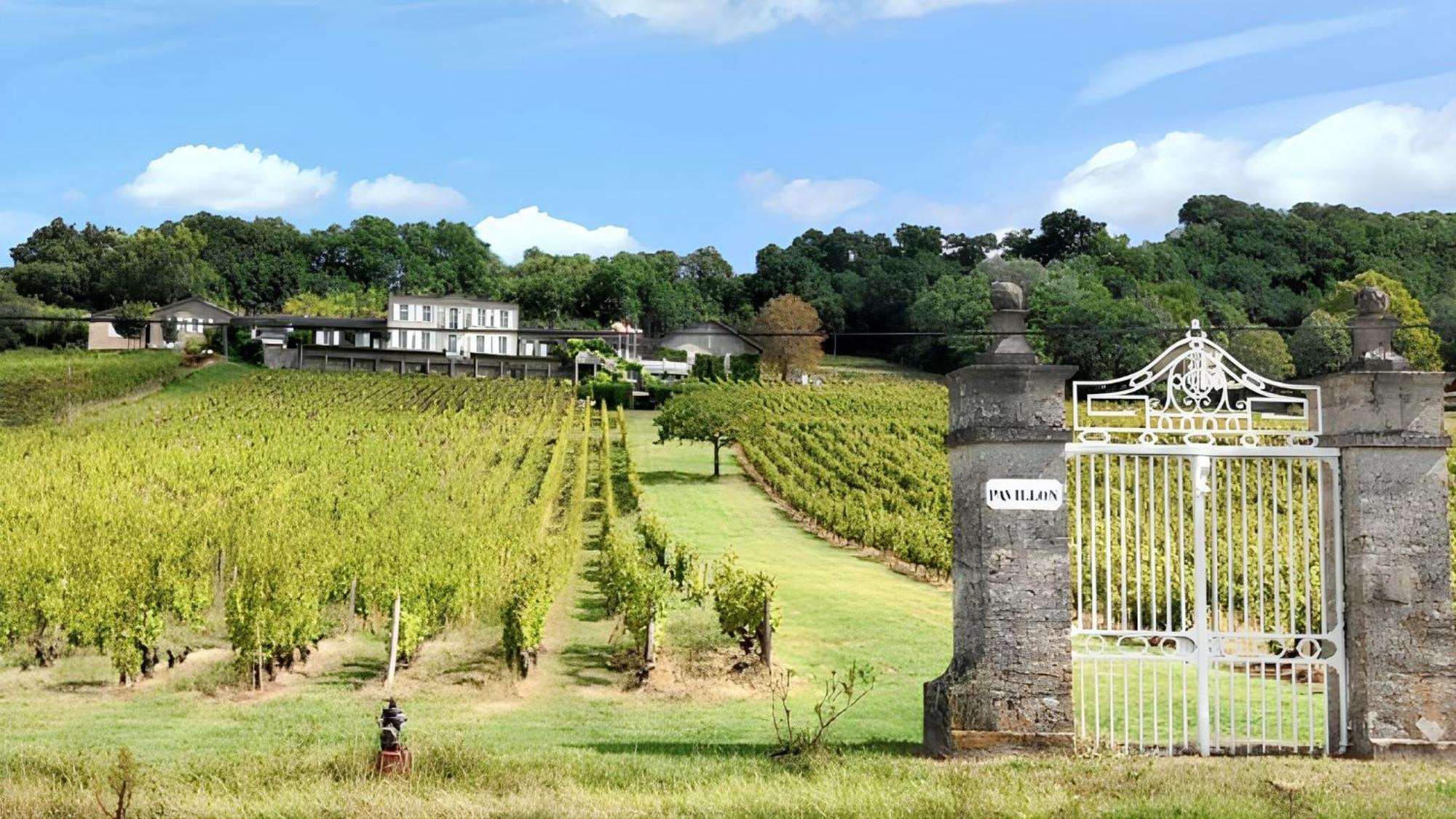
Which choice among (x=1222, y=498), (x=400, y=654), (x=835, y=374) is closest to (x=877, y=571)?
(x=1222, y=498)

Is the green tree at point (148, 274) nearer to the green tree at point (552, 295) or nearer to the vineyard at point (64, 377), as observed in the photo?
the vineyard at point (64, 377)

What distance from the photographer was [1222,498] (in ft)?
68.9

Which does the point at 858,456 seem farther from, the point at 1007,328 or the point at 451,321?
the point at 451,321

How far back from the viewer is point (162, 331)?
79.8 metres

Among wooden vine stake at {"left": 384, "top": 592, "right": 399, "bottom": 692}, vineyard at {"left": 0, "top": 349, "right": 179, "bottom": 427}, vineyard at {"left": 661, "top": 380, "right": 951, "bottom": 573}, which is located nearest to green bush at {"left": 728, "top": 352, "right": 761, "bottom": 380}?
vineyard at {"left": 661, "top": 380, "right": 951, "bottom": 573}

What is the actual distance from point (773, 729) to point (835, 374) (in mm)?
67871

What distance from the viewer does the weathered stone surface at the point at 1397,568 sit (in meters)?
9.18

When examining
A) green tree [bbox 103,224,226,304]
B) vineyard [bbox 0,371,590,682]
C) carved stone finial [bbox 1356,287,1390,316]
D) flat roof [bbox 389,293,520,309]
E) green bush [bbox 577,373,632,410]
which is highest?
green tree [bbox 103,224,226,304]

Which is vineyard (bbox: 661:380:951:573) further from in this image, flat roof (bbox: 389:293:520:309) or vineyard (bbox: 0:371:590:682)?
flat roof (bbox: 389:293:520:309)

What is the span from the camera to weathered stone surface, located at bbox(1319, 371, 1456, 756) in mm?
9180

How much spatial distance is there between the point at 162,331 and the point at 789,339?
41.4m

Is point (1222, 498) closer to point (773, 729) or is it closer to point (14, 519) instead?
point (773, 729)

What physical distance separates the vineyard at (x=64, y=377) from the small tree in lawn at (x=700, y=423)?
82.1 feet

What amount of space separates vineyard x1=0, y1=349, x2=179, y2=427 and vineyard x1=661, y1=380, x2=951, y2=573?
27.2 meters
